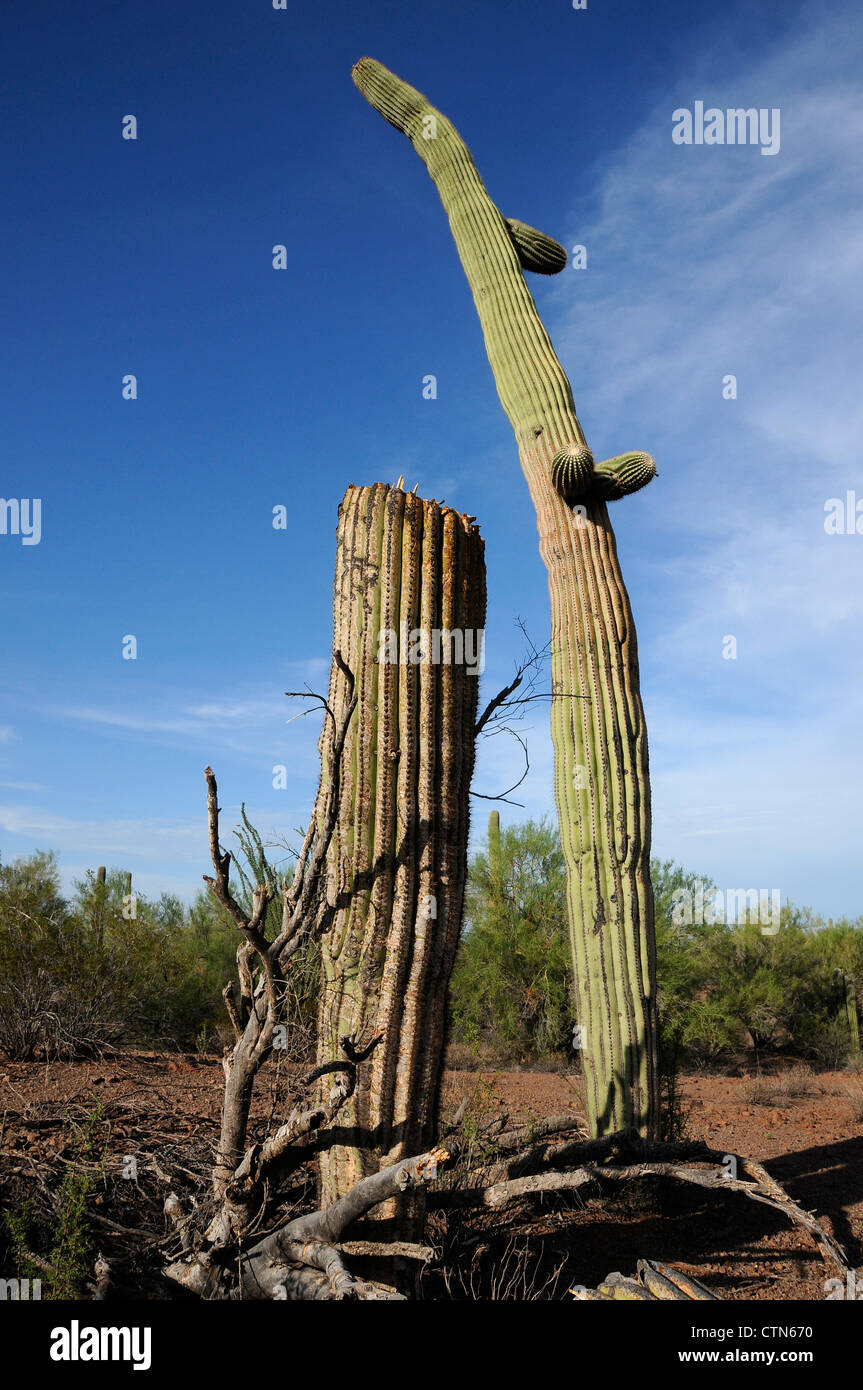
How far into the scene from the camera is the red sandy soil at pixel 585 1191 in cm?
509

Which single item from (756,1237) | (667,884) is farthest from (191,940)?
(756,1237)

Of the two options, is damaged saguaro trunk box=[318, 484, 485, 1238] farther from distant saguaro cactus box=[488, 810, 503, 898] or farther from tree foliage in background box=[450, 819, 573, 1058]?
distant saguaro cactus box=[488, 810, 503, 898]

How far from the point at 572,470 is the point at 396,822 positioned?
12.1ft

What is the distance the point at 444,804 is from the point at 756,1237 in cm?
359

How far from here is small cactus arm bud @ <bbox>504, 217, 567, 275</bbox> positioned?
9.11 meters

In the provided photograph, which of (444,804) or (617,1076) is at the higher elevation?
(444,804)

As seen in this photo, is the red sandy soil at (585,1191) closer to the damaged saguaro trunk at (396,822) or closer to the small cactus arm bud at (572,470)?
the damaged saguaro trunk at (396,822)

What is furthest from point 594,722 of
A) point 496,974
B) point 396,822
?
Result: point 496,974

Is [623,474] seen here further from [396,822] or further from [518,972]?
[518,972]

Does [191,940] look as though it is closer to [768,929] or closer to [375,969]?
[768,929]

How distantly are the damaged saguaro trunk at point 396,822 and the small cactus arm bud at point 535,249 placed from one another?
552 cm

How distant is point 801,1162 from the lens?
7.49 metres

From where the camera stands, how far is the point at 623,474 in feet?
23.9

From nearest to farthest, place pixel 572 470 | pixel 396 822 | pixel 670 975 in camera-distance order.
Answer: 1. pixel 396 822
2. pixel 572 470
3. pixel 670 975
